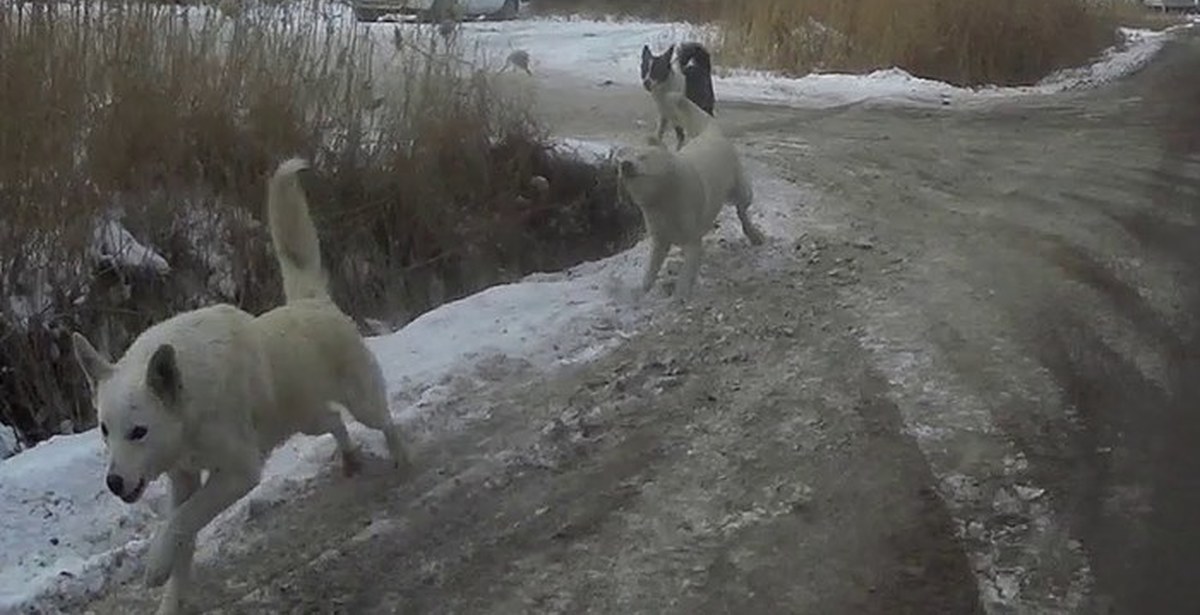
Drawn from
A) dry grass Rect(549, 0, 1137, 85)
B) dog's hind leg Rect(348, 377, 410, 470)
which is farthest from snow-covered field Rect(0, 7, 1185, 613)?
dry grass Rect(549, 0, 1137, 85)

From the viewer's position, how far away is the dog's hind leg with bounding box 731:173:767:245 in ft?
28.8

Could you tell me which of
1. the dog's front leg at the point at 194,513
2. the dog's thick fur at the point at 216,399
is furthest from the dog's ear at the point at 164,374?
the dog's front leg at the point at 194,513

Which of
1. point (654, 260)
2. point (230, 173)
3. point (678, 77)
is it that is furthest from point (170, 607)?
point (678, 77)

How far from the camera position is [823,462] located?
17.3ft

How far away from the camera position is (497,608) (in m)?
4.31

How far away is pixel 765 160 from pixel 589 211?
2.57 m

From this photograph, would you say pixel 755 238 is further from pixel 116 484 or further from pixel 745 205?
pixel 116 484

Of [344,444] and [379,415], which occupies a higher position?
[379,415]

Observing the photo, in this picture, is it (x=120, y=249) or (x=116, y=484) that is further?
(x=120, y=249)

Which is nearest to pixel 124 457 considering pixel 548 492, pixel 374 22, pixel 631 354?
pixel 548 492

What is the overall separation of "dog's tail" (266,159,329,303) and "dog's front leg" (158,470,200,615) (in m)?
1.07

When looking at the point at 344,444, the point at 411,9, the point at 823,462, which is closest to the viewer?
the point at 823,462

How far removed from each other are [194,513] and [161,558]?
147 mm

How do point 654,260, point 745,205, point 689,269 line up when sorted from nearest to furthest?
1. point 689,269
2. point 654,260
3. point 745,205
